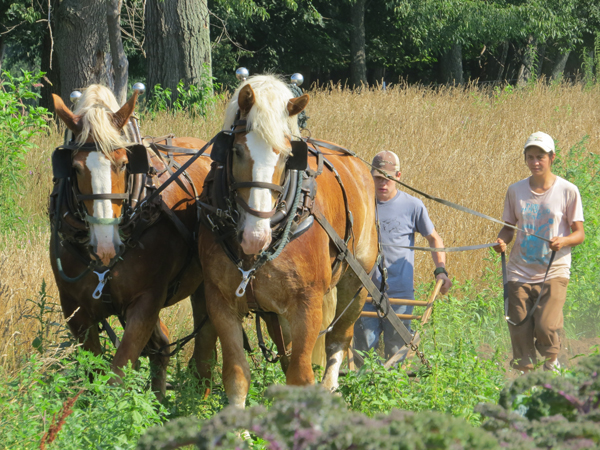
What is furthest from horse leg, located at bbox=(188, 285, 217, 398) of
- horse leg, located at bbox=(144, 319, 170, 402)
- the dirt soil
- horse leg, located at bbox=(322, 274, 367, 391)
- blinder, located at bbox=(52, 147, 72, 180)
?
the dirt soil

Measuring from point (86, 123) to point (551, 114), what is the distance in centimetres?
1134

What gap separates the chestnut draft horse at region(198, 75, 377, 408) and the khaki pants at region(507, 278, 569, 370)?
1.96 meters

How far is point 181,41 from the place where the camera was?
10242 millimetres

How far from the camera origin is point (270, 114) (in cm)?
322

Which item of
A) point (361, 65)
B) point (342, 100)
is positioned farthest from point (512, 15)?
point (342, 100)

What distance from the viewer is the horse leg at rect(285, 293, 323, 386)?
3479mm

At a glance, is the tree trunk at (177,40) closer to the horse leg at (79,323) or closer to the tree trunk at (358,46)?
the horse leg at (79,323)

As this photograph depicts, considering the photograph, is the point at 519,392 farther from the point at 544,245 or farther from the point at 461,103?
the point at 461,103

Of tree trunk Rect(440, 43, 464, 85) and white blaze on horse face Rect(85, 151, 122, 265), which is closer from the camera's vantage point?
white blaze on horse face Rect(85, 151, 122, 265)

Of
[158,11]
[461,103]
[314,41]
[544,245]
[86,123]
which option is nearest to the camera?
[86,123]

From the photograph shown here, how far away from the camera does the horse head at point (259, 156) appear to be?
310cm

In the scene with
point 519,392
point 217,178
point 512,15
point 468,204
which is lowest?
point 468,204

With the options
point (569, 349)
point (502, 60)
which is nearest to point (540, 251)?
point (569, 349)

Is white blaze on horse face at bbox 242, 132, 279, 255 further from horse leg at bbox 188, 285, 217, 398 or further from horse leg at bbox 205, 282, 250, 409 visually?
horse leg at bbox 188, 285, 217, 398
